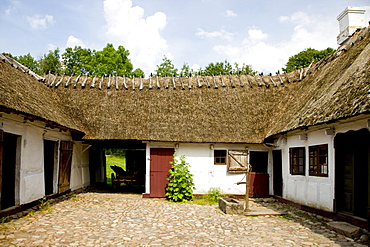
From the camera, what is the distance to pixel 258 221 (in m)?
8.83

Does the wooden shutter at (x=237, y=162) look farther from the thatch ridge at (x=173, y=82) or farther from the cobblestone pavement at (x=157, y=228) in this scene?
the thatch ridge at (x=173, y=82)

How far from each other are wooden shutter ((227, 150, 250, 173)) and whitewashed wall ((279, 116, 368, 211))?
5.76 ft

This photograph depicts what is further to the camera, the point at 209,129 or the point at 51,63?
the point at 51,63

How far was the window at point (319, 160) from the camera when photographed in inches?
363

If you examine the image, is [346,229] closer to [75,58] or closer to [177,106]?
[177,106]

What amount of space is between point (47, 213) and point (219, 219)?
5.13 metres

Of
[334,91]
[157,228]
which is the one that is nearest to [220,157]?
[334,91]

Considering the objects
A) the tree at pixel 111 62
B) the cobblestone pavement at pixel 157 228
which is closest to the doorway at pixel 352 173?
the cobblestone pavement at pixel 157 228

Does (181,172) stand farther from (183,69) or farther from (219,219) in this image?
(183,69)

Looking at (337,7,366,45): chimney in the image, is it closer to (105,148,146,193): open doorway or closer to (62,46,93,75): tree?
(105,148,146,193): open doorway

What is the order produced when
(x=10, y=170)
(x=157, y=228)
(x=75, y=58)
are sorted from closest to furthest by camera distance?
(x=157, y=228) → (x=10, y=170) → (x=75, y=58)

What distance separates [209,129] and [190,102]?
192 cm

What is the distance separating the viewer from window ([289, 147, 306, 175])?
10.8m

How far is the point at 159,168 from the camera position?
13.2 m
